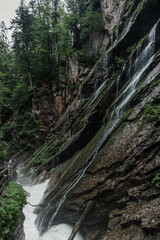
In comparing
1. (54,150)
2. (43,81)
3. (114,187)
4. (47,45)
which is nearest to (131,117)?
(114,187)

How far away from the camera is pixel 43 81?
23.4 metres

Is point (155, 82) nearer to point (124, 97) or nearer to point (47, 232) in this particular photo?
point (124, 97)

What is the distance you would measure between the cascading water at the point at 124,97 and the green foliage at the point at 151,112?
5.93 ft

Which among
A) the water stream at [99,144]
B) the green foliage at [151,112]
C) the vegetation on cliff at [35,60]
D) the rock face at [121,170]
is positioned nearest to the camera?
the rock face at [121,170]

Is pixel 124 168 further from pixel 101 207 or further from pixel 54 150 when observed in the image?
pixel 54 150

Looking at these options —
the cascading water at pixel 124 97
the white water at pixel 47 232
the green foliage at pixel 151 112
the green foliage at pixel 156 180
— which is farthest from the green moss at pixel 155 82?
the white water at pixel 47 232

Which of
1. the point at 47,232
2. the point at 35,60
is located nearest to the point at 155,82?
the point at 47,232

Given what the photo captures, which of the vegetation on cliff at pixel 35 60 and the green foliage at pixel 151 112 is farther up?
the vegetation on cliff at pixel 35 60

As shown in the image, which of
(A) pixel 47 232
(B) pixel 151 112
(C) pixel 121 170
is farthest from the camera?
(A) pixel 47 232

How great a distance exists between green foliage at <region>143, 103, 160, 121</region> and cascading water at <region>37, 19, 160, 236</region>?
5.93 ft

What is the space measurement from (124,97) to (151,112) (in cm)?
316

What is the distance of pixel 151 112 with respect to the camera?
20.0 feet

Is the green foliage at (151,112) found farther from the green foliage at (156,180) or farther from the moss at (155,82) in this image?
the green foliage at (156,180)

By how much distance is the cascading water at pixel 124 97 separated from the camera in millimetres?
7633
